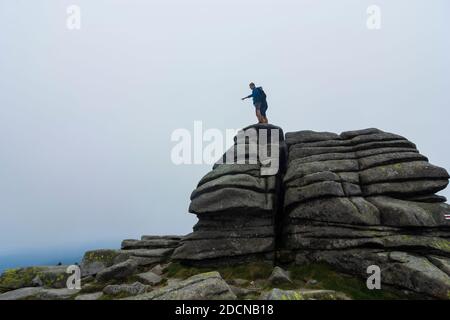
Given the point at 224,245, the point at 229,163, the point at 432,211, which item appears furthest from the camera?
the point at 229,163

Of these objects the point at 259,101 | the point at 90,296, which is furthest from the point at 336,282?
the point at 259,101

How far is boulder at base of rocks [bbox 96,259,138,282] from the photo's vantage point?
64.2 feet

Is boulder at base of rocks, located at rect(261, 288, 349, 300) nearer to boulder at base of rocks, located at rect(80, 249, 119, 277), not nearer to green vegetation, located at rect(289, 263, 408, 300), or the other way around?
green vegetation, located at rect(289, 263, 408, 300)

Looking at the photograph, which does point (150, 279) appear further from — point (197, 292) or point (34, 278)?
point (34, 278)

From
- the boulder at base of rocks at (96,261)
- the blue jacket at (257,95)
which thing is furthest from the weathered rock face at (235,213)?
the blue jacket at (257,95)

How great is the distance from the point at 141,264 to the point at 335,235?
55.6 feet

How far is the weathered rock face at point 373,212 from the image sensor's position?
17781 millimetres

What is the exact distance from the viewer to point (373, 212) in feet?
68.9

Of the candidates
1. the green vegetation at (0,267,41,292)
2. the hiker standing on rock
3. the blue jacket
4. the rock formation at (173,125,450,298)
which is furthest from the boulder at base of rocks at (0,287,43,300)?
the blue jacket

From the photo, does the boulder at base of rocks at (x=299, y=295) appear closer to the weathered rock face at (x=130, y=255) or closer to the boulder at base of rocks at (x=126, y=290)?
the boulder at base of rocks at (x=126, y=290)

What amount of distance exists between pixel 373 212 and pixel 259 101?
18196 mm

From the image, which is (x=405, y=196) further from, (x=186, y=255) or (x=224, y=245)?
(x=186, y=255)

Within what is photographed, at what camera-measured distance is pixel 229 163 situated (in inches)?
1106
